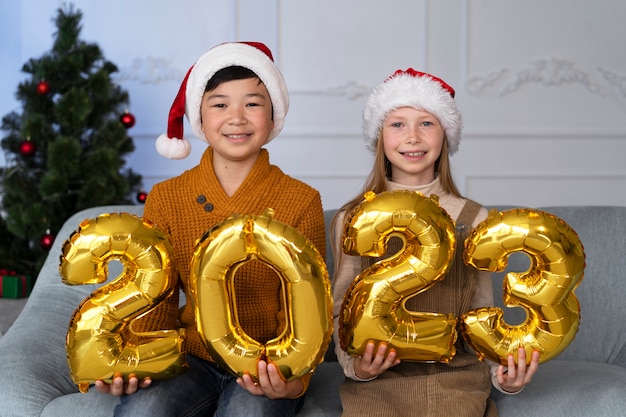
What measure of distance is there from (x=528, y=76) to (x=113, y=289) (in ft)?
10.1

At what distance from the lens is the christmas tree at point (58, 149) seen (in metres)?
3.38

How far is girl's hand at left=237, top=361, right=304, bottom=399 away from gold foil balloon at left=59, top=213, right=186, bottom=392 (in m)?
0.19

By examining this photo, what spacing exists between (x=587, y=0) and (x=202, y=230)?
306 cm

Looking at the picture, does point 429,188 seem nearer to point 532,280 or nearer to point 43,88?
point 532,280

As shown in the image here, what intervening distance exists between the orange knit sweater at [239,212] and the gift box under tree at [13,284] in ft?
5.98

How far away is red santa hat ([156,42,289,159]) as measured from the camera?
180 cm

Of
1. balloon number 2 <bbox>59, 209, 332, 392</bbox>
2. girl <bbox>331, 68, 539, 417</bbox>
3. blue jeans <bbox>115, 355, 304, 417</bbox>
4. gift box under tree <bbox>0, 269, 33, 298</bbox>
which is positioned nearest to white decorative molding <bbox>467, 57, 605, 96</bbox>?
girl <bbox>331, 68, 539, 417</bbox>

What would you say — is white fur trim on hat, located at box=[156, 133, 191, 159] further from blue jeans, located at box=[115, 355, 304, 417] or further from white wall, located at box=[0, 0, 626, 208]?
white wall, located at box=[0, 0, 626, 208]

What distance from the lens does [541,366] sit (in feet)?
6.59

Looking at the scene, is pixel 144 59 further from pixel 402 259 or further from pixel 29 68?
pixel 402 259

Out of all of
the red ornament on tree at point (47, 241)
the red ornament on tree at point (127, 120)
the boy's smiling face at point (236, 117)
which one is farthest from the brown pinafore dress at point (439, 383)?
the red ornament on tree at point (127, 120)

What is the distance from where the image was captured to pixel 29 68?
3.49 meters

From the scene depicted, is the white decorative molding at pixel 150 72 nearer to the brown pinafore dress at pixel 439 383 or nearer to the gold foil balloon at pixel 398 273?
the brown pinafore dress at pixel 439 383

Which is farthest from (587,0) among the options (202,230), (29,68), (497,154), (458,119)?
(202,230)
